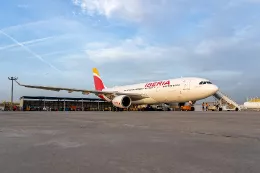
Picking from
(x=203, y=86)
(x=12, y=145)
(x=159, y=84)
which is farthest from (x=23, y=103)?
(x=12, y=145)

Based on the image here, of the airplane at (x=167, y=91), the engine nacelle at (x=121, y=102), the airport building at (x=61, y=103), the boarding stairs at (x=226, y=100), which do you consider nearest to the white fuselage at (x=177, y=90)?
the airplane at (x=167, y=91)

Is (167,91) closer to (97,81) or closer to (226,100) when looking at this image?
(226,100)

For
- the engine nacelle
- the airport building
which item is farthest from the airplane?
the airport building

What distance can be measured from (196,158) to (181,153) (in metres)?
0.42

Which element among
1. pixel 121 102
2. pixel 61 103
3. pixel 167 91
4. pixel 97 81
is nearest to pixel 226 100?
pixel 167 91

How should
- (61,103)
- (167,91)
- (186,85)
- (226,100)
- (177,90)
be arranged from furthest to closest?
(61,103)
(226,100)
(167,91)
(177,90)
(186,85)

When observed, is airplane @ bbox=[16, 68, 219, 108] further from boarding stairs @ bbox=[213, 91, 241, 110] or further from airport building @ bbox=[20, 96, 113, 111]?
airport building @ bbox=[20, 96, 113, 111]

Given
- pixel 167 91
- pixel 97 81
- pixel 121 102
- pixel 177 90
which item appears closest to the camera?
pixel 177 90

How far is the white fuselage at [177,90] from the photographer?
1090 inches

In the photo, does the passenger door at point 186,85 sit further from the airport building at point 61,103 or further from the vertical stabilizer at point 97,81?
the airport building at point 61,103

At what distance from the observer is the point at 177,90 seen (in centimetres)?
2952

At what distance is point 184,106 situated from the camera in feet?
118

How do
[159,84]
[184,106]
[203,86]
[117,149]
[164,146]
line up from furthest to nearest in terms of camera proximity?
1. [184,106]
2. [159,84]
3. [203,86]
4. [164,146]
5. [117,149]

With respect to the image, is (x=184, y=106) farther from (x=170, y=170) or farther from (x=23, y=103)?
(x=23, y=103)
